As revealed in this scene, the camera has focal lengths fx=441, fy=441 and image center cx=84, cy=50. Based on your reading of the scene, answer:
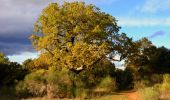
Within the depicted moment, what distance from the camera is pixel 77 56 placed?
4006 centimetres

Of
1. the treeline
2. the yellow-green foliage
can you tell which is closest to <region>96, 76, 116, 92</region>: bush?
the treeline

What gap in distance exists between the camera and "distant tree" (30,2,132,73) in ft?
133

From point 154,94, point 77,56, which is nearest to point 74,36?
point 77,56

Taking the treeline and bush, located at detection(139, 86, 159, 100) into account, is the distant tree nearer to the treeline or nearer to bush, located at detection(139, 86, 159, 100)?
the treeline

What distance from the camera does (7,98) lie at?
33.0 metres

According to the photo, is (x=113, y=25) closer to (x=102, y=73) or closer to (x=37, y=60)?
(x=102, y=73)

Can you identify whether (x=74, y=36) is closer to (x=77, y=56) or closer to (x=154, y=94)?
(x=77, y=56)

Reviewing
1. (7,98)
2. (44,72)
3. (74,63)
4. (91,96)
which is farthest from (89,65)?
(7,98)

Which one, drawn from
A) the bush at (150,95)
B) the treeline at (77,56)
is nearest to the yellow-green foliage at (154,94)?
the bush at (150,95)

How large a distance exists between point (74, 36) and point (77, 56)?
245cm

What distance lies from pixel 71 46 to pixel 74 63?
1.60 meters

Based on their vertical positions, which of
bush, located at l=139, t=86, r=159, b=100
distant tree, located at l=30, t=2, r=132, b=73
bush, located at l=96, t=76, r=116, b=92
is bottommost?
bush, located at l=139, t=86, r=159, b=100

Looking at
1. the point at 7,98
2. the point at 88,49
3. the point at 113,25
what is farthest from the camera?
the point at 113,25

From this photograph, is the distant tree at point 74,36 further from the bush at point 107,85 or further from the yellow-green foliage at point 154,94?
the yellow-green foliage at point 154,94
